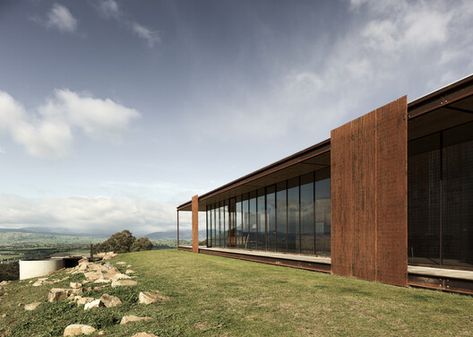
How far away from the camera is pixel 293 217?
688 inches

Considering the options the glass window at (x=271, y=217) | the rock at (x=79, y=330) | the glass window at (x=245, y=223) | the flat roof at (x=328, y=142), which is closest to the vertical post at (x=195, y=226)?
the flat roof at (x=328, y=142)

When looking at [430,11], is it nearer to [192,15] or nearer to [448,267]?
[448,267]

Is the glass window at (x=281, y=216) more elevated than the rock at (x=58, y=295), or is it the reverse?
the glass window at (x=281, y=216)

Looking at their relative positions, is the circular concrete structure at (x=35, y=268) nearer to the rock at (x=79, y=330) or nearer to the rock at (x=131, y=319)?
the rock at (x=79, y=330)

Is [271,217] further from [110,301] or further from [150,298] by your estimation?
[110,301]

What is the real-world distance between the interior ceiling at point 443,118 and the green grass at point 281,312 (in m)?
4.41

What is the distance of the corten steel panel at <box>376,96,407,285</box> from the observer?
8414 mm

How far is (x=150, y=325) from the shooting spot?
219 inches

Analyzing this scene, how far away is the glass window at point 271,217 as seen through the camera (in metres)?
19.6

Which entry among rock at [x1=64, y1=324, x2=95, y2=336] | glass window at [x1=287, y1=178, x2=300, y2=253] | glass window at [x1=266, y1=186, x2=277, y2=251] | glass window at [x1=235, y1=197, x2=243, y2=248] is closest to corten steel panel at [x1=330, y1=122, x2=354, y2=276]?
glass window at [x1=287, y1=178, x2=300, y2=253]

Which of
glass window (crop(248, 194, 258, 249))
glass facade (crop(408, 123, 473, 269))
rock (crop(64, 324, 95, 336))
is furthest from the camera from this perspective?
glass window (crop(248, 194, 258, 249))

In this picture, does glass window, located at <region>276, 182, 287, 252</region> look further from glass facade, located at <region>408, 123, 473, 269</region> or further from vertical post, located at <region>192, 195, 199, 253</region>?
vertical post, located at <region>192, 195, 199, 253</region>

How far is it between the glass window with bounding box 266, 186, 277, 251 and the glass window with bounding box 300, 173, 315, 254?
10.3ft

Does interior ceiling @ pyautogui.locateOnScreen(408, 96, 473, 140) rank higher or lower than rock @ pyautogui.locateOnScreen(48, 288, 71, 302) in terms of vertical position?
higher
